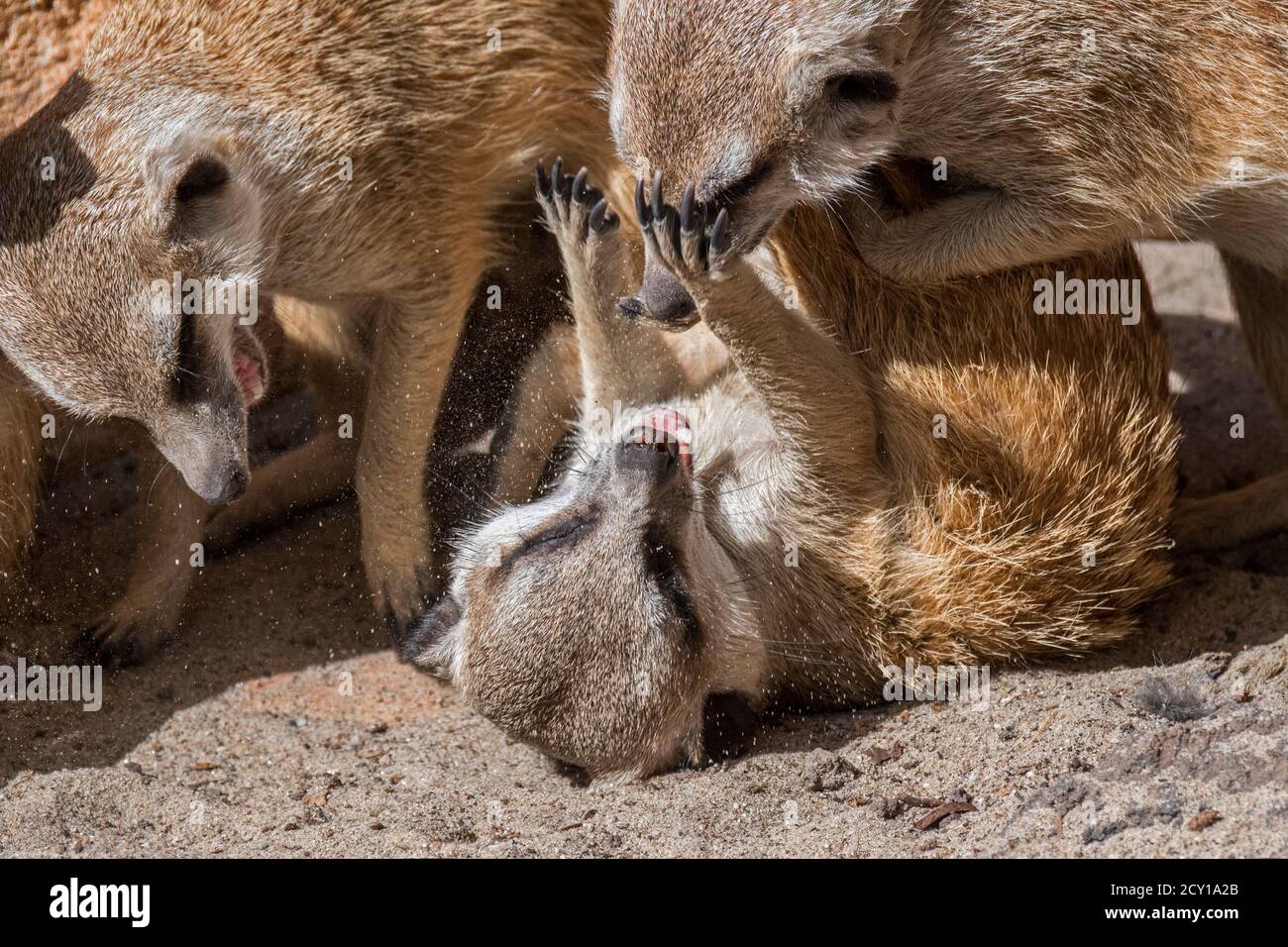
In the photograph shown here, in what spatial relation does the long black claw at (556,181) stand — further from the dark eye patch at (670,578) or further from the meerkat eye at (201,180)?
the dark eye patch at (670,578)

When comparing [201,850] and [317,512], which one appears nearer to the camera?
[201,850]

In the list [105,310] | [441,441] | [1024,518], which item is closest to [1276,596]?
[1024,518]

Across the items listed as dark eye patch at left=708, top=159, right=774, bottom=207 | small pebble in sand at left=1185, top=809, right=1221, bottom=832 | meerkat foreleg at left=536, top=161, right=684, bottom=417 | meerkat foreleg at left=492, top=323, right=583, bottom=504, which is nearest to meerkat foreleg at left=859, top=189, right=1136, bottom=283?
dark eye patch at left=708, top=159, right=774, bottom=207

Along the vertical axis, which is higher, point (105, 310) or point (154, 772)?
point (105, 310)

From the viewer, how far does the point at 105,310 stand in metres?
4.37

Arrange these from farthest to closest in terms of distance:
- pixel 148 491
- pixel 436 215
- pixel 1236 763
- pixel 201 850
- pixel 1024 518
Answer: pixel 148 491, pixel 436 215, pixel 1024 518, pixel 201 850, pixel 1236 763

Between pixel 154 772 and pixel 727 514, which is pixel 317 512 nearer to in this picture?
pixel 154 772

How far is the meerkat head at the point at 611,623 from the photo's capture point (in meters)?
4.24

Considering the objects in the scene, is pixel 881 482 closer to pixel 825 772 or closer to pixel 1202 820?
pixel 825 772

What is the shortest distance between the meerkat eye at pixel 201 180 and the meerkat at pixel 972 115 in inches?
51.9

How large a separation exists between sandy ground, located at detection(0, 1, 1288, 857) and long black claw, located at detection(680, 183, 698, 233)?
1.71 meters

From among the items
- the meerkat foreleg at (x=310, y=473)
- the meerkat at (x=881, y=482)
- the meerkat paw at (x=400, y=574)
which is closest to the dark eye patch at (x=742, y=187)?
the meerkat at (x=881, y=482)

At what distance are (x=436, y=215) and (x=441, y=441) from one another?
97cm

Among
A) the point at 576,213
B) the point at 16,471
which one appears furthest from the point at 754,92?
the point at 16,471
